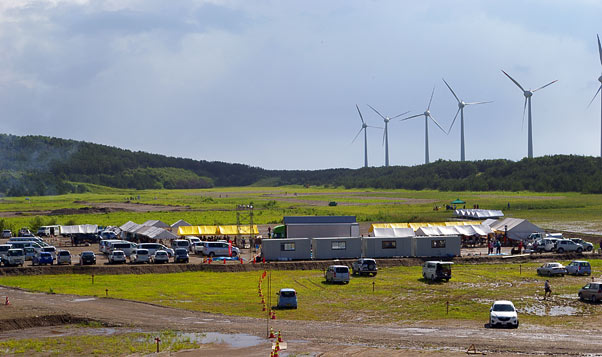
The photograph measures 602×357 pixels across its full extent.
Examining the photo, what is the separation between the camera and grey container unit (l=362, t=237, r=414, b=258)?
59.3 meters


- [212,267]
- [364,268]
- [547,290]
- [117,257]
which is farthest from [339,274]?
[117,257]

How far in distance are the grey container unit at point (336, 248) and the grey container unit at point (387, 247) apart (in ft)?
2.45

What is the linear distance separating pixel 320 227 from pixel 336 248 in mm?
5563

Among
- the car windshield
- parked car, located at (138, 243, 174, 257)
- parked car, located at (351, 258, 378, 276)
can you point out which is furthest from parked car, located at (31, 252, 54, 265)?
the car windshield

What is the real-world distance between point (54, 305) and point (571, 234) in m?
58.5

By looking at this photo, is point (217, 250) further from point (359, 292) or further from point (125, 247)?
point (359, 292)

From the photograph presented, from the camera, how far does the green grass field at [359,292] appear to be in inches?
1432

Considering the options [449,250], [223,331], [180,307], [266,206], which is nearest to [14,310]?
[180,307]

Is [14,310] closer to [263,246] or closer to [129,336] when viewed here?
[129,336]

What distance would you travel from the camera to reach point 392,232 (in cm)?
6569

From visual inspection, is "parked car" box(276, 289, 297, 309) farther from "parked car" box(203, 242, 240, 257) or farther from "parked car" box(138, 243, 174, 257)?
"parked car" box(203, 242, 240, 257)

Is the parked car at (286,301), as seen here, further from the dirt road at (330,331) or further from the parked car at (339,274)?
the parked car at (339,274)

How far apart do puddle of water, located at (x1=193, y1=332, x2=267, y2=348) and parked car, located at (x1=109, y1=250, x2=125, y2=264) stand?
27.0 m

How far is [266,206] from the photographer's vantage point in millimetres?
147875
